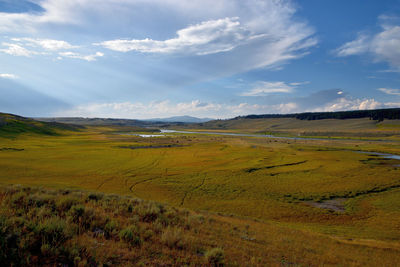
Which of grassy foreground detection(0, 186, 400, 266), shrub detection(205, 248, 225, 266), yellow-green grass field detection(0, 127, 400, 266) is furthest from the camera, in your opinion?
yellow-green grass field detection(0, 127, 400, 266)

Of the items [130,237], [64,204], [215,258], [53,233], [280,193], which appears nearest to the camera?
[53,233]

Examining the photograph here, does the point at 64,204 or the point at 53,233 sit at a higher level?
the point at 53,233

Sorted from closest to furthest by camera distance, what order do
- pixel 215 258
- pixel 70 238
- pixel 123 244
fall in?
Answer: pixel 70 238 < pixel 123 244 < pixel 215 258

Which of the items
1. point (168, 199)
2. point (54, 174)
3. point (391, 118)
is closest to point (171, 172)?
point (168, 199)

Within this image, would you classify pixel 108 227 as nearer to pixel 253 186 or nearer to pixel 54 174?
pixel 253 186

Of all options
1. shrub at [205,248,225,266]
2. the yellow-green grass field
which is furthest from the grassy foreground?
the yellow-green grass field

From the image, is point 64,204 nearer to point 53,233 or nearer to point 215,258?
point 53,233

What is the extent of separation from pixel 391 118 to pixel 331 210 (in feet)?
648

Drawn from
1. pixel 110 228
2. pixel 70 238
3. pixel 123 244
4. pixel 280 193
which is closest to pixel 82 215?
pixel 110 228

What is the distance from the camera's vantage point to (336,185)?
105 ft

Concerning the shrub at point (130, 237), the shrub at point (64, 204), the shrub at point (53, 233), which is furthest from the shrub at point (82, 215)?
the shrub at point (130, 237)

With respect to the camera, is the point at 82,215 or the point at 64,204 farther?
the point at 64,204

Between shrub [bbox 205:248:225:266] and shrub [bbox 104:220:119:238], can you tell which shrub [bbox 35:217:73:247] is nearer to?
shrub [bbox 104:220:119:238]

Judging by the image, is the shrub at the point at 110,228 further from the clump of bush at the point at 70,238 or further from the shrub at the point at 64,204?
the shrub at the point at 64,204
